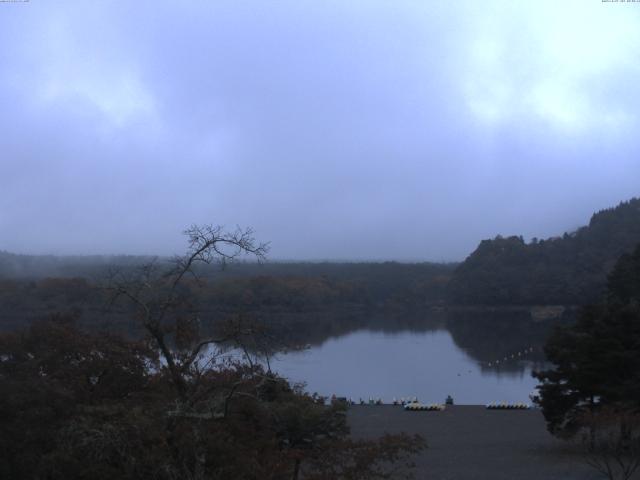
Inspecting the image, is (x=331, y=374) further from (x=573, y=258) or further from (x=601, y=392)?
(x=573, y=258)

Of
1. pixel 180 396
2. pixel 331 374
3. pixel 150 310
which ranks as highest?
pixel 150 310

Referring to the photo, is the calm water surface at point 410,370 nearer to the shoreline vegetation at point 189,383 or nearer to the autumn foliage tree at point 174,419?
the shoreline vegetation at point 189,383

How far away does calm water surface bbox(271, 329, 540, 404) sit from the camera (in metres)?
20.7

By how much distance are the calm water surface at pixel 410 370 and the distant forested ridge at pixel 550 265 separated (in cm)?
1965

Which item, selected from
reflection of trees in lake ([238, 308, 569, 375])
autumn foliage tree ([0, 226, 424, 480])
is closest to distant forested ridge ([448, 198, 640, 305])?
reflection of trees in lake ([238, 308, 569, 375])

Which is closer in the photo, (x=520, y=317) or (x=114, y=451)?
(x=114, y=451)

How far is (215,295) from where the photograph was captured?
3622 cm

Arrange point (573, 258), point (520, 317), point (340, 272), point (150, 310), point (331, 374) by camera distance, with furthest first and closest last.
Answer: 1. point (340, 272)
2. point (573, 258)
3. point (520, 317)
4. point (331, 374)
5. point (150, 310)

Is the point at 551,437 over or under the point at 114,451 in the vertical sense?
under

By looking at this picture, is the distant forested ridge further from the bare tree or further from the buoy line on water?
the bare tree

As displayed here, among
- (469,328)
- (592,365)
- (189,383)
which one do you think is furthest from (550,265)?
(189,383)

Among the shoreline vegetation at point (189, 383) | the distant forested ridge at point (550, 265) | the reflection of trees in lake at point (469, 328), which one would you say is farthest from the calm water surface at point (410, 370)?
the distant forested ridge at point (550, 265)

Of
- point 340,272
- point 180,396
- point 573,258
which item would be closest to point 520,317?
point 573,258

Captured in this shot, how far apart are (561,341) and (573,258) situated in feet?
165
